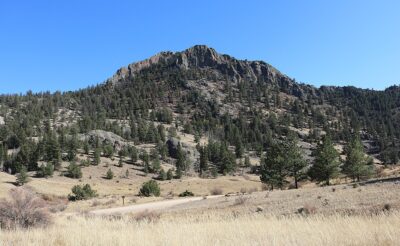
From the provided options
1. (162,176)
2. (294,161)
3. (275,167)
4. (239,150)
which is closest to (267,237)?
(294,161)

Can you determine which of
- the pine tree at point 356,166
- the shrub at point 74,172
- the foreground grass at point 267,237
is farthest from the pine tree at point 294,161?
the shrub at point 74,172

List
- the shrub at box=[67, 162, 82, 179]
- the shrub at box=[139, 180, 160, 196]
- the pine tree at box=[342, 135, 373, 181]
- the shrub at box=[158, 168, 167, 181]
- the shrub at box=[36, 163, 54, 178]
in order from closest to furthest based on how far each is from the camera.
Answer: the pine tree at box=[342, 135, 373, 181] < the shrub at box=[139, 180, 160, 196] < the shrub at box=[36, 163, 54, 178] < the shrub at box=[67, 162, 82, 179] < the shrub at box=[158, 168, 167, 181]

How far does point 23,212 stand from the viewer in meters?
15.0

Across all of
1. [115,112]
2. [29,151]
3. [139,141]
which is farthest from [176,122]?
[29,151]

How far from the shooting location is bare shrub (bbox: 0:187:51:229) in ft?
48.2

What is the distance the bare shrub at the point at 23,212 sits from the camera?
579 inches

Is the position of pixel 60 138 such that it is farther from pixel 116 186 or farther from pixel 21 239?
pixel 21 239

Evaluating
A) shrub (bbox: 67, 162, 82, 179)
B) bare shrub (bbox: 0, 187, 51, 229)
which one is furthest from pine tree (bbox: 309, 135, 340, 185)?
shrub (bbox: 67, 162, 82, 179)

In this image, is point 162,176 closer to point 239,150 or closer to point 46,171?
point 46,171

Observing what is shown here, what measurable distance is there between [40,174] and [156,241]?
95.0m

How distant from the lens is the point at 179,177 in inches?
4326

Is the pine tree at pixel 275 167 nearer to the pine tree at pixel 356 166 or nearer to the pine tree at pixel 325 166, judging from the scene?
the pine tree at pixel 325 166

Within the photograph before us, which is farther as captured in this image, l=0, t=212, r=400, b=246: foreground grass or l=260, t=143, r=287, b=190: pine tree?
l=260, t=143, r=287, b=190: pine tree

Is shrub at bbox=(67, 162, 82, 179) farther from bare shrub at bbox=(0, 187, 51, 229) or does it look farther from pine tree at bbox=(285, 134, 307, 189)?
bare shrub at bbox=(0, 187, 51, 229)
